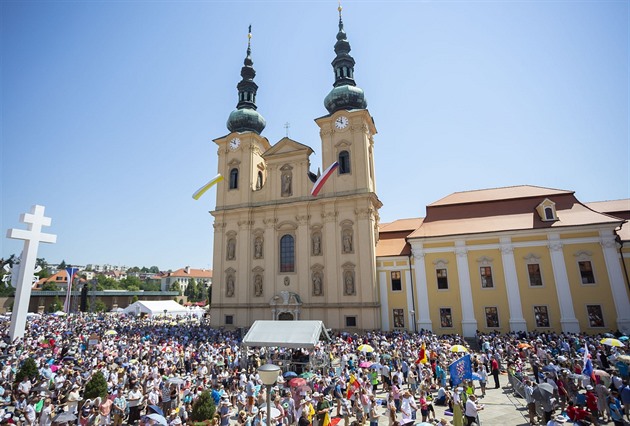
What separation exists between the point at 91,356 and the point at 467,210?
1123 inches

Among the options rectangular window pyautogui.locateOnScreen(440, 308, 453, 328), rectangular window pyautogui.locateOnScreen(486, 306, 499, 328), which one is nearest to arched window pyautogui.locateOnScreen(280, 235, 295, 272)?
rectangular window pyautogui.locateOnScreen(440, 308, 453, 328)

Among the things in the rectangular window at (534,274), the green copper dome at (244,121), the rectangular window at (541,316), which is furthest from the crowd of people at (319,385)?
the green copper dome at (244,121)

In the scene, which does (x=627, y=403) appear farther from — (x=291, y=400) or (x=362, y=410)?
(x=291, y=400)

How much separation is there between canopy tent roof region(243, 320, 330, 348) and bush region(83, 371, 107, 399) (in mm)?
6137

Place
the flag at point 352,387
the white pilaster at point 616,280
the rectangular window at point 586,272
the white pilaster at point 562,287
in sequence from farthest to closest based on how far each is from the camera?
the rectangular window at point 586,272 → the white pilaster at point 562,287 → the white pilaster at point 616,280 → the flag at point 352,387

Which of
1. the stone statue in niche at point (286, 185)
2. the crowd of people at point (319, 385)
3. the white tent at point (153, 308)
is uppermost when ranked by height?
the stone statue in niche at point (286, 185)

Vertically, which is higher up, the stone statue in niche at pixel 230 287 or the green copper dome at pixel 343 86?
the green copper dome at pixel 343 86

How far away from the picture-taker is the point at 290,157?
34.0m

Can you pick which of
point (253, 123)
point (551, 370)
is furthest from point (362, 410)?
point (253, 123)

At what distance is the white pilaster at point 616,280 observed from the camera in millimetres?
23078

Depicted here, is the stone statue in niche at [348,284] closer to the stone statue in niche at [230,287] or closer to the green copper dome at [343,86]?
the stone statue in niche at [230,287]

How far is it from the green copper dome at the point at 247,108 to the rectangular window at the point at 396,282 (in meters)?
21.2

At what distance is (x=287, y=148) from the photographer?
113 ft

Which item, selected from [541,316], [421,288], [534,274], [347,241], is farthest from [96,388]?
[534,274]
